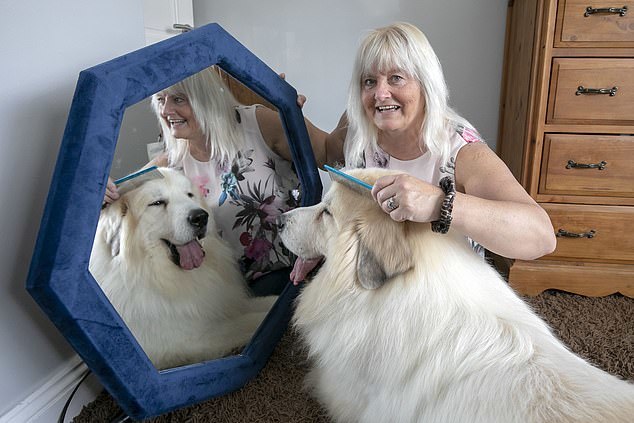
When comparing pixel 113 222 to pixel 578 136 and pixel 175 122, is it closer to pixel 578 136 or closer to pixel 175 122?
pixel 175 122

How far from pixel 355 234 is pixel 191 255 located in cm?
50

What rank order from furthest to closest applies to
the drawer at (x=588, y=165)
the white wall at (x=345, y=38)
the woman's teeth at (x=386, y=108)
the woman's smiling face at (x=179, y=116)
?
the white wall at (x=345, y=38)
the drawer at (x=588, y=165)
the woman's teeth at (x=386, y=108)
the woman's smiling face at (x=179, y=116)

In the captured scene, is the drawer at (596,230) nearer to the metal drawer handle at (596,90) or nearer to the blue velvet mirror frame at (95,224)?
the metal drawer handle at (596,90)

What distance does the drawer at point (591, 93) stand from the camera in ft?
5.89

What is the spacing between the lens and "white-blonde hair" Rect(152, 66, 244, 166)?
44.5 inches

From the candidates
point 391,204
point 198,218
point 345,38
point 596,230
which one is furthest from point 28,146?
point 596,230

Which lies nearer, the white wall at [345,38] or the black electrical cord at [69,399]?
the black electrical cord at [69,399]

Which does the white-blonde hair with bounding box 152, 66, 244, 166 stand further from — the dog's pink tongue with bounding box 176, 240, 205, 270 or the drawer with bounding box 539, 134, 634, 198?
the drawer with bounding box 539, 134, 634, 198

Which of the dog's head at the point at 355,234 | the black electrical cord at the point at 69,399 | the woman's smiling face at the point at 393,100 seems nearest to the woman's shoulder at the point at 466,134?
the woman's smiling face at the point at 393,100

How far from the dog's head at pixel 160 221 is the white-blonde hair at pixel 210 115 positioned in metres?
0.08

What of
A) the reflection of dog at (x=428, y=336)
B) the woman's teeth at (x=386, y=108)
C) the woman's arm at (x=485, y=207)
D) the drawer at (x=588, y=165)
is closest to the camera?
the reflection of dog at (x=428, y=336)

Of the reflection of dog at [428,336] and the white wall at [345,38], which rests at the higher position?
the white wall at [345,38]

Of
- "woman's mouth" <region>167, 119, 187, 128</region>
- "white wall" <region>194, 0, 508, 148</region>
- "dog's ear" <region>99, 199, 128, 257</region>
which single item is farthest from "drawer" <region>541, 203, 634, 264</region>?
"dog's ear" <region>99, 199, 128, 257</region>

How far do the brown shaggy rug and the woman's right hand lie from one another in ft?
2.05
